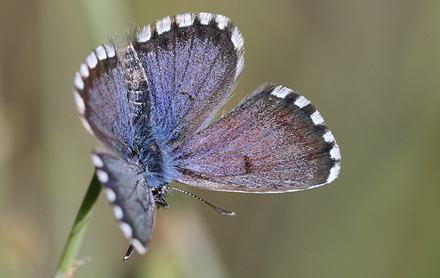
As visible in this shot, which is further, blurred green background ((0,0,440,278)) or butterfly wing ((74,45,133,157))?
blurred green background ((0,0,440,278))

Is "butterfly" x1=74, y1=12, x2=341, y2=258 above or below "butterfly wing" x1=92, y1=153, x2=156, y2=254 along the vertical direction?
above

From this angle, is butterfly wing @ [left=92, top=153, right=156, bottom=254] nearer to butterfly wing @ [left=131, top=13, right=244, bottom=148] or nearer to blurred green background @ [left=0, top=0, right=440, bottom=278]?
butterfly wing @ [left=131, top=13, right=244, bottom=148]

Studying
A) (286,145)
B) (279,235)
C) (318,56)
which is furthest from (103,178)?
(318,56)

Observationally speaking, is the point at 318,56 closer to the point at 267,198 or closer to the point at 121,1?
the point at 267,198

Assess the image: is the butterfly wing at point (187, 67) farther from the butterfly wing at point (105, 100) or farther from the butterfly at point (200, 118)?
the butterfly wing at point (105, 100)

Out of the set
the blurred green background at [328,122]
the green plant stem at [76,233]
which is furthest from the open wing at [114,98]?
the blurred green background at [328,122]

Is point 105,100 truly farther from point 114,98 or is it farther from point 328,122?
point 328,122

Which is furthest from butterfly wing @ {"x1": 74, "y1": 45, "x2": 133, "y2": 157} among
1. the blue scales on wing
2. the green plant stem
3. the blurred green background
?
the blurred green background
